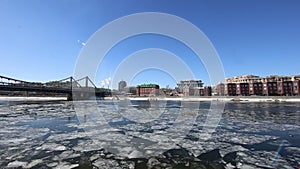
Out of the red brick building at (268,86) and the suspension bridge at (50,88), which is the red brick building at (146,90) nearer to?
the suspension bridge at (50,88)

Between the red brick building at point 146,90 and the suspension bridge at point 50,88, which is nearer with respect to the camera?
the suspension bridge at point 50,88

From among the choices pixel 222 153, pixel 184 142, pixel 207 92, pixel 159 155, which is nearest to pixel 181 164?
pixel 159 155

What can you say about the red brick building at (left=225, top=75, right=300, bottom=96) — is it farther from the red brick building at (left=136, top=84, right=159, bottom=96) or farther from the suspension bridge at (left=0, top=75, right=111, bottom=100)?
the suspension bridge at (left=0, top=75, right=111, bottom=100)

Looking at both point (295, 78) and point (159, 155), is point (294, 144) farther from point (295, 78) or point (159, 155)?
point (295, 78)

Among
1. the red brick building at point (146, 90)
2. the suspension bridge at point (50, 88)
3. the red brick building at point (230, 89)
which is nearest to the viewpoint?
the suspension bridge at point (50, 88)

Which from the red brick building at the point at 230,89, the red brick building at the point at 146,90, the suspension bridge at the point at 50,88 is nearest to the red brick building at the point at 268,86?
the red brick building at the point at 230,89

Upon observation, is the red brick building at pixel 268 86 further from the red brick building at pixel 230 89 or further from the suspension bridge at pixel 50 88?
the suspension bridge at pixel 50 88

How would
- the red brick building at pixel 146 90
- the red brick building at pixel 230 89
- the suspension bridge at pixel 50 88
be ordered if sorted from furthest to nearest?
the red brick building at pixel 146 90 → the red brick building at pixel 230 89 → the suspension bridge at pixel 50 88

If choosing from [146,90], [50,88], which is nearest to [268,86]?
[146,90]

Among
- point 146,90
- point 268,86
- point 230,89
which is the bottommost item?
point 230,89

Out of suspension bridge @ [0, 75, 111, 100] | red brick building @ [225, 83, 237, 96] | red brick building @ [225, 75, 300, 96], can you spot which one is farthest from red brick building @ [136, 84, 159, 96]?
red brick building @ [225, 75, 300, 96]

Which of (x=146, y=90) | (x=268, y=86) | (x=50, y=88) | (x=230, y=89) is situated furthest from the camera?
(x=146, y=90)

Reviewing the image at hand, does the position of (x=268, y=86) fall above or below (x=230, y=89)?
above

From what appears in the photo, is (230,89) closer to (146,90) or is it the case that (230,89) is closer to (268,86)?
(268,86)
